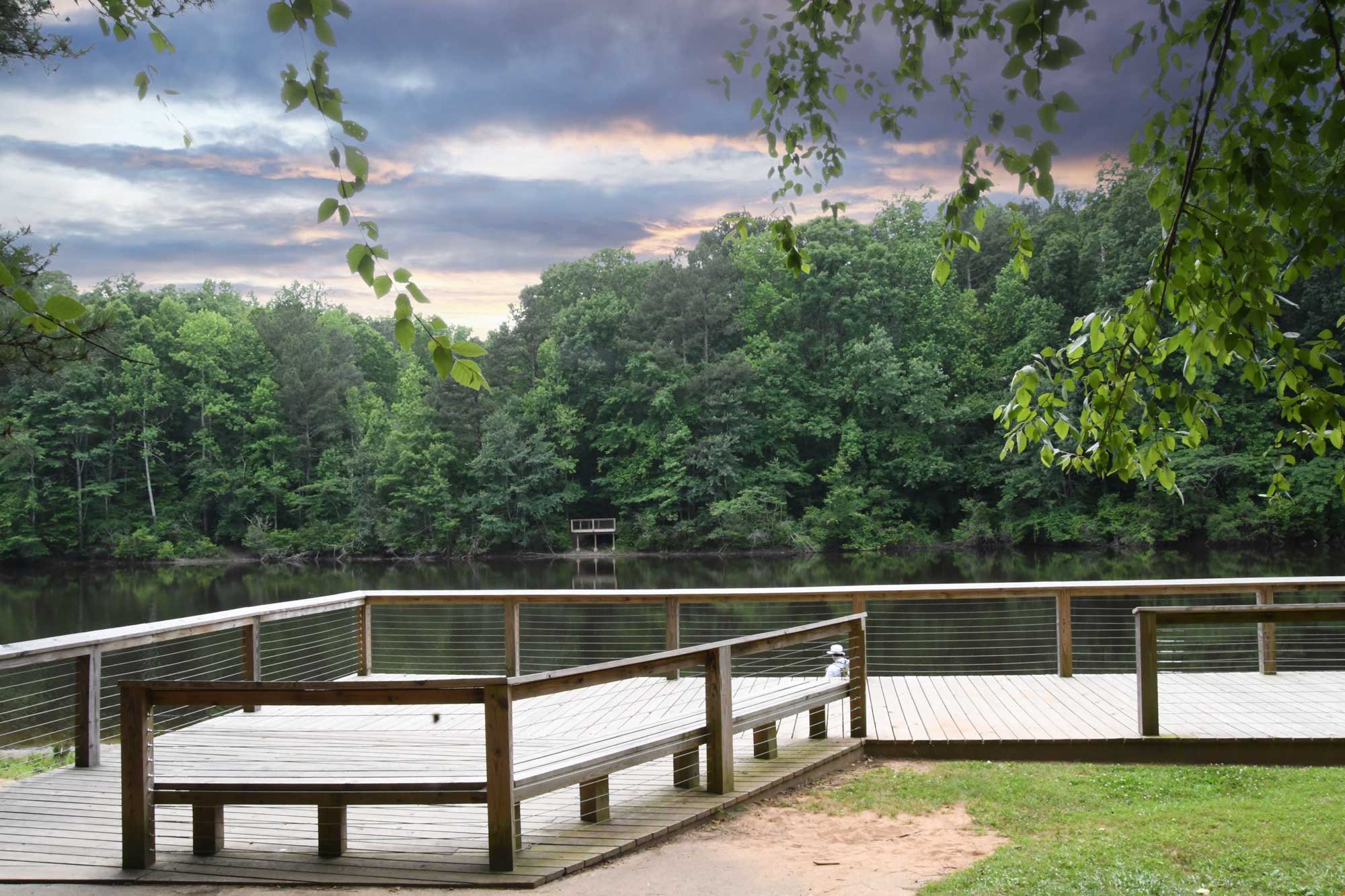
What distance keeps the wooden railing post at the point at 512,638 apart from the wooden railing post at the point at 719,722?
294cm

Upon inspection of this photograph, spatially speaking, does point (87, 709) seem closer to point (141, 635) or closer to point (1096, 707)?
point (141, 635)

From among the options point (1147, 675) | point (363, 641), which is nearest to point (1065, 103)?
point (1147, 675)

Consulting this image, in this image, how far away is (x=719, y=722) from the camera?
16.5 feet

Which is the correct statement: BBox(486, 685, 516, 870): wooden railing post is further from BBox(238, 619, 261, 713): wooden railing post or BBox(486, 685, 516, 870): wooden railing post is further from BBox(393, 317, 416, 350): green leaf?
BBox(238, 619, 261, 713): wooden railing post

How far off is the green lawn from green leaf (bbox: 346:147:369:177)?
319cm

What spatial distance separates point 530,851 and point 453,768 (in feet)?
1.53

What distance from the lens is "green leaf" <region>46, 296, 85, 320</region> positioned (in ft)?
6.25

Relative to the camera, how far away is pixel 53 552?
38562 millimetres

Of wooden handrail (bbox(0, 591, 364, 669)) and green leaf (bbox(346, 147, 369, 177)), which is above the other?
green leaf (bbox(346, 147, 369, 177))

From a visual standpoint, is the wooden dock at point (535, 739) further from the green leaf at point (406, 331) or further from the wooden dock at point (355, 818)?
the green leaf at point (406, 331)

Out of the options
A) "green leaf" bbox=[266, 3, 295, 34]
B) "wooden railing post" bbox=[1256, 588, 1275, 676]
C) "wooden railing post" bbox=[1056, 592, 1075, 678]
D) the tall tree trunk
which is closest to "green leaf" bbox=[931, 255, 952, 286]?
"green leaf" bbox=[266, 3, 295, 34]

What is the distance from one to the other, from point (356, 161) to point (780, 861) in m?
3.32

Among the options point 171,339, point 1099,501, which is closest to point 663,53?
point 1099,501

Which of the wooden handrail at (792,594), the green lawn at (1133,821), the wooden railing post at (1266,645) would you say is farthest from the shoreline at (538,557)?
the green lawn at (1133,821)
